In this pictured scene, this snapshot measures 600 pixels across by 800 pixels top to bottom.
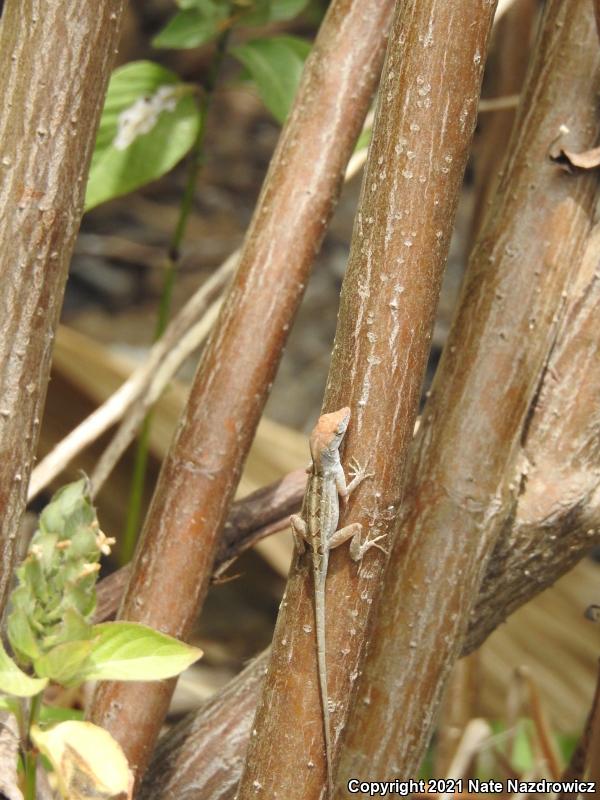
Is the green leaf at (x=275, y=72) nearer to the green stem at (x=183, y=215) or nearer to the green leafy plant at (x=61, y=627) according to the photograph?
the green stem at (x=183, y=215)

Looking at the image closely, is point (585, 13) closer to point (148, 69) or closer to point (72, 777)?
point (148, 69)

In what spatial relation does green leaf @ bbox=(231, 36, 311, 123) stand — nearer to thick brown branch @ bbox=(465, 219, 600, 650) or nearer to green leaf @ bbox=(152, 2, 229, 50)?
green leaf @ bbox=(152, 2, 229, 50)

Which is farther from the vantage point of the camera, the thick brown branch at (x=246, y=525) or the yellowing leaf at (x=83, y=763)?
the thick brown branch at (x=246, y=525)

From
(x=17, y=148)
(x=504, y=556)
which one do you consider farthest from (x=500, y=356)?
(x=17, y=148)

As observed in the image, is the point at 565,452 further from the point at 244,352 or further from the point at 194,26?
the point at 194,26

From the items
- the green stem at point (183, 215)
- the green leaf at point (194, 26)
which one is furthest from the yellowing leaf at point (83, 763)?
the green leaf at point (194, 26)
